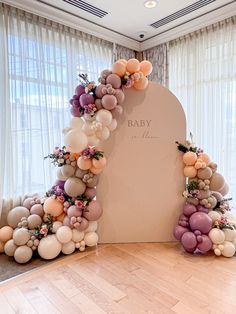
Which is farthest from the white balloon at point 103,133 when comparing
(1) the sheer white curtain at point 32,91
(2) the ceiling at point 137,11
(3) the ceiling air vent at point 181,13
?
(3) the ceiling air vent at point 181,13

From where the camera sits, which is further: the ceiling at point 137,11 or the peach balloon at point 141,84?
the ceiling at point 137,11

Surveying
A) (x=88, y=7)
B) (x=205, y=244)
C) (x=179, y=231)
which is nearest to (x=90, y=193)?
(x=179, y=231)

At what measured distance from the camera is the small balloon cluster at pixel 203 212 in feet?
7.24

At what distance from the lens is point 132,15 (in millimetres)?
3010

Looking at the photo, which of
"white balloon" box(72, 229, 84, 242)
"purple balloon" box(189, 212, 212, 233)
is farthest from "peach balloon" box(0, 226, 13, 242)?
"purple balloon" box(189, 212, 212, 233)

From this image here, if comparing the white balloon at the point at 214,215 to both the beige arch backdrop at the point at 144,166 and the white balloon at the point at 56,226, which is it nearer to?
the beige arch backdrop at the point at 144,166

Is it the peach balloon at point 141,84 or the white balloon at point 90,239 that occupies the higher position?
the peach balloon at point 141,84

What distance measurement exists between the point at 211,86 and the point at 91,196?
2.29 meters

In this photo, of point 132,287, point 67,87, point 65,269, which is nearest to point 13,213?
point 65,269

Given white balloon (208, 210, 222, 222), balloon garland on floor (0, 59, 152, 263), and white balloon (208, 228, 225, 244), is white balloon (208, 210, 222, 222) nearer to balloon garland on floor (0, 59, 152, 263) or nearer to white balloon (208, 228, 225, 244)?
white balloon (208, 228, 225, 244)

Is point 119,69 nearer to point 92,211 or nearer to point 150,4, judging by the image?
point 150,4

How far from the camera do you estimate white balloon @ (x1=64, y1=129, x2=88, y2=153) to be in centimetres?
211

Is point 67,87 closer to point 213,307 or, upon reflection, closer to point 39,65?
point 39,65

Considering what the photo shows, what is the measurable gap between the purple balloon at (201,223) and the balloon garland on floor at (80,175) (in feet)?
3.08
